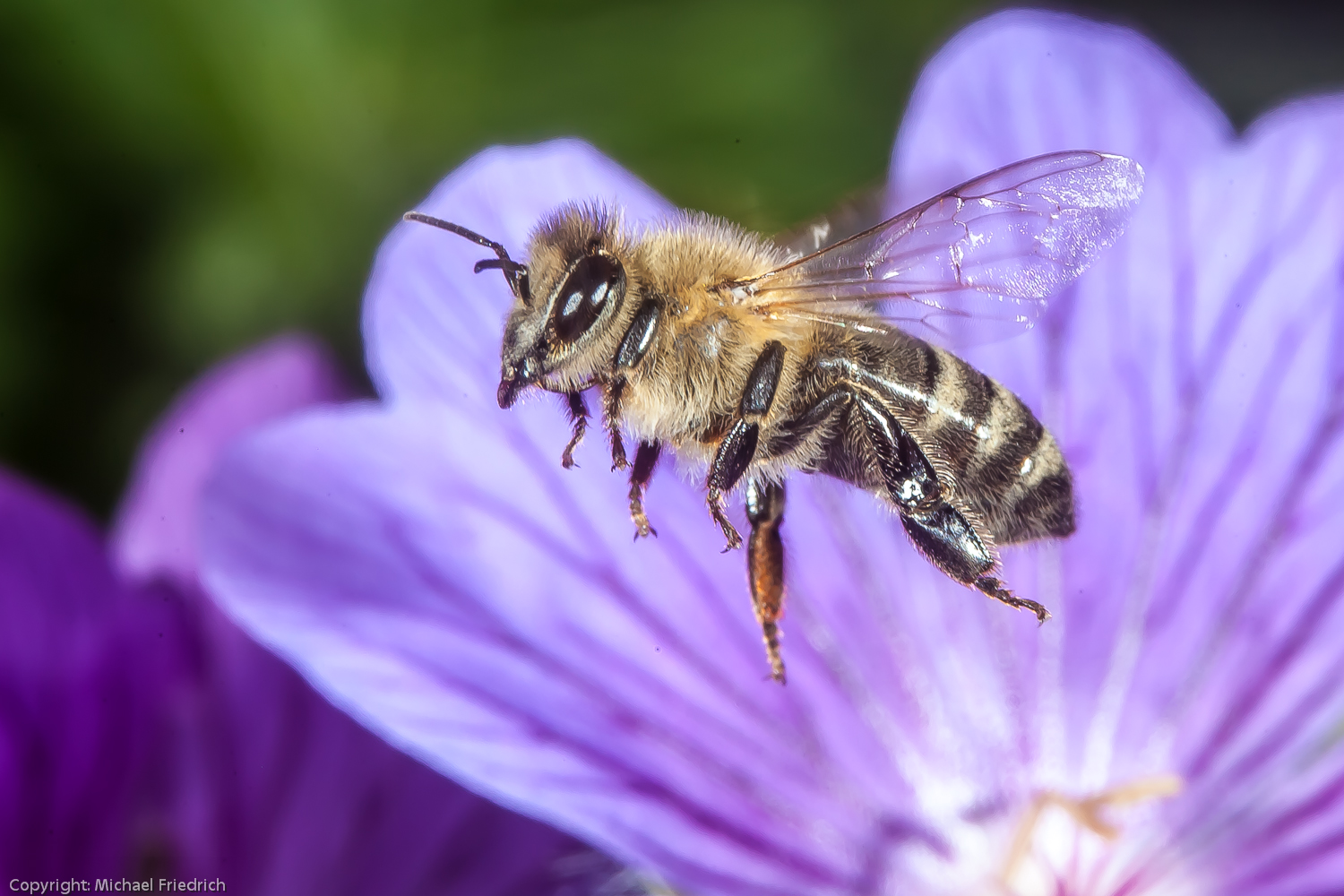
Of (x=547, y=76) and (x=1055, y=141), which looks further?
(x=547, y=76)

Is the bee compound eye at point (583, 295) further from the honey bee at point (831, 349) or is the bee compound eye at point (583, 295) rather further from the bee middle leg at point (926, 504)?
the bee middle leg at point (926, 504)

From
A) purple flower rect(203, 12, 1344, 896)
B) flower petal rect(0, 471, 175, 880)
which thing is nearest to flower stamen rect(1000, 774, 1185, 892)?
purple flower rect(203, 12, 1344, 896)

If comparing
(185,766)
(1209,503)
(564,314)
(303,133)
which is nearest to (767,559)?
(564,314)

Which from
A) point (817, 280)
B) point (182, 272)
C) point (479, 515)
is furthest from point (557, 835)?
point (182, 272)

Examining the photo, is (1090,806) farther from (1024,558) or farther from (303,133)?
(303,133)

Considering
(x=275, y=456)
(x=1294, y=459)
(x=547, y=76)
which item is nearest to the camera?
(x=275, y=456)

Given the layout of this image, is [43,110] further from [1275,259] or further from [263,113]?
[1275,259]
